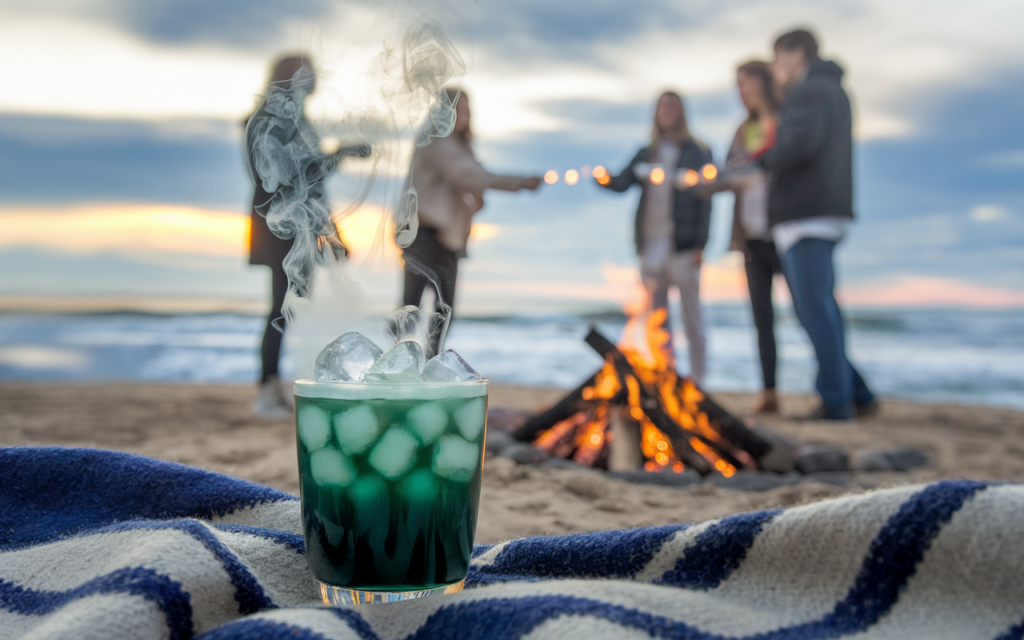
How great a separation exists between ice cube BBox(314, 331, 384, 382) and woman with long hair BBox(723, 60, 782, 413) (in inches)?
168

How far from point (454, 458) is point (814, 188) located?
4.16m

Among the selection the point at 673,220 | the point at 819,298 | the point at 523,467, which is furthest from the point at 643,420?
the point at 673,220

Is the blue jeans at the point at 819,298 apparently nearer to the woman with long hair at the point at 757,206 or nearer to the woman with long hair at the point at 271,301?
the woman with long hair at the point at 757,206

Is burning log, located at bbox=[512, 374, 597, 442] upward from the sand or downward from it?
upward

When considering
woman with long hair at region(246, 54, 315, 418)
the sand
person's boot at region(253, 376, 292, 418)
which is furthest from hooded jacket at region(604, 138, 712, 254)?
person's boot at region(253, 376, 292, 418)

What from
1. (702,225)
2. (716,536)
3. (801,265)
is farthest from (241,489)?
(702,225)

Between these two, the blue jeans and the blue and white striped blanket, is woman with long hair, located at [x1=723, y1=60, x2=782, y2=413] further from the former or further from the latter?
the blue and white striped blanket

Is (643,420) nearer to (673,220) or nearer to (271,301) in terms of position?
(271,301)

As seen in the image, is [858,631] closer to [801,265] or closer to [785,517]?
[785,517]

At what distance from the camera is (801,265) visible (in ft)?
15.1

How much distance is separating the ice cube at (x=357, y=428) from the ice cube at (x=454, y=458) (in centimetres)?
8

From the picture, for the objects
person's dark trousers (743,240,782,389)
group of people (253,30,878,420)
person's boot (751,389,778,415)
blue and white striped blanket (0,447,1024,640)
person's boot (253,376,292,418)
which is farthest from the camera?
person's boot (751,389,778,415)

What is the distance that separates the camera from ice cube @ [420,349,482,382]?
971 mm

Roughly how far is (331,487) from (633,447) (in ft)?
8.75
